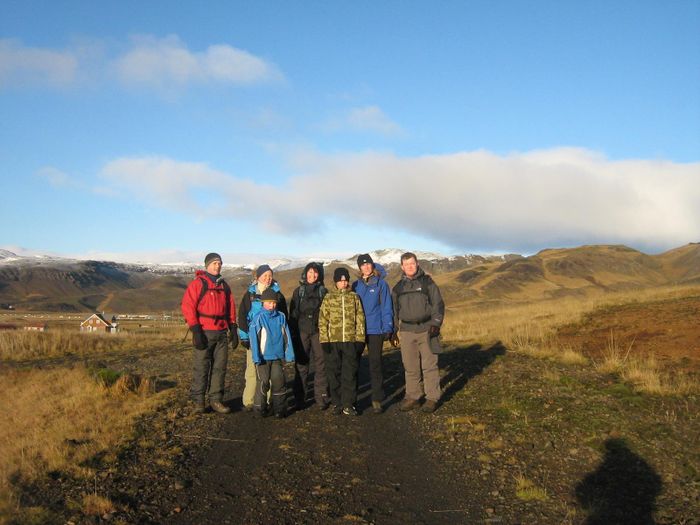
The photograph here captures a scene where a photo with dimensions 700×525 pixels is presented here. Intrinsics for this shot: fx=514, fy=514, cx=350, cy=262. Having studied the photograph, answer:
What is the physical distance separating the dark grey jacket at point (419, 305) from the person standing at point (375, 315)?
183 mm

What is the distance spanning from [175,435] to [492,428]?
4340 millimetres

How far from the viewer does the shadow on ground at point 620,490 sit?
453 centimetres

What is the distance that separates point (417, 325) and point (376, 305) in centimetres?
74

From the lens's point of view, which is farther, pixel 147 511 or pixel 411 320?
pixel 411 320

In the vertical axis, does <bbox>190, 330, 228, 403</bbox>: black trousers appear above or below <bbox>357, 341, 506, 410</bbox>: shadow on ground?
above

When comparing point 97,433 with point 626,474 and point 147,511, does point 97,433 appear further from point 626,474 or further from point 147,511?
point 626,474

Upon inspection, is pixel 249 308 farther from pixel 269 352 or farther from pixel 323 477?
pixel 323 477

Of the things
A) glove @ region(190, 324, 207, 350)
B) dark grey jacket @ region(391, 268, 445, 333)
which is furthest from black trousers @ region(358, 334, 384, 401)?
glove @ region(190, 324, 207, 350)

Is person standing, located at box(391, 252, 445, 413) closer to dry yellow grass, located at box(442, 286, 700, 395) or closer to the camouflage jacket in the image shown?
the camouflage jacket

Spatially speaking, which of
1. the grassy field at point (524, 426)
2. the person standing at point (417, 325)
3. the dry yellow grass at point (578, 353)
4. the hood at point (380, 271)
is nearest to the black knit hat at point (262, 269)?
the hood at point (380, 271)

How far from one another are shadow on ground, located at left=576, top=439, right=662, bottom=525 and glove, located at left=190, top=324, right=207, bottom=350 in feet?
17.7

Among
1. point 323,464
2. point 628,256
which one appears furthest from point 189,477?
point 628,256

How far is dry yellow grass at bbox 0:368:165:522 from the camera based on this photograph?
5.57m

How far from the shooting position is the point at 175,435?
6.94 m
